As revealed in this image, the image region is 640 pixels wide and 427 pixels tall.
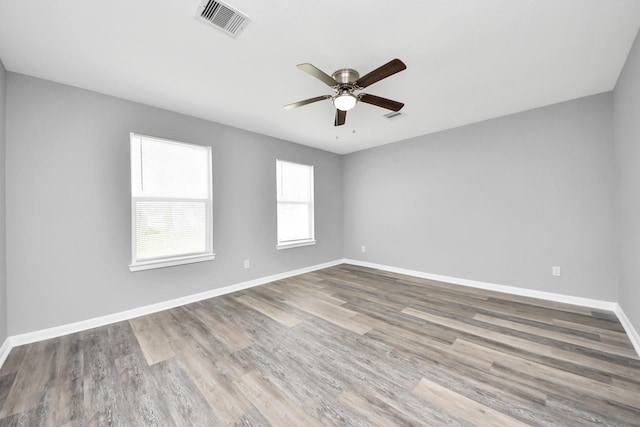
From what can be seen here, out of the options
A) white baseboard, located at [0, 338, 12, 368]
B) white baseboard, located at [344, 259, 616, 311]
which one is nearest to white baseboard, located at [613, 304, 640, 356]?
white baseboard, located at [344, 259, 616, 311]

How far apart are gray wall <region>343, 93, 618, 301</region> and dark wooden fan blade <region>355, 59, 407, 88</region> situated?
2693mm

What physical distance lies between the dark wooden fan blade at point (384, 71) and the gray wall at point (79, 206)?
245 centimetres

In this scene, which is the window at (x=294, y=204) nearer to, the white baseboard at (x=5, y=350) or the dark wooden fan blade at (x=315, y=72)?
the dark wooden fan blade at (x=315, y=72)

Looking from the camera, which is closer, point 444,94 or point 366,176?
point 444,94

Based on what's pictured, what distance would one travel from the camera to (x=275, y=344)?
7.37 feet

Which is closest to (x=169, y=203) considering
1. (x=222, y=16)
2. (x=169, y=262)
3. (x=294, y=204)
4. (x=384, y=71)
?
(x=169, y=262)

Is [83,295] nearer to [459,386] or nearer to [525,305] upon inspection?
[459,386]

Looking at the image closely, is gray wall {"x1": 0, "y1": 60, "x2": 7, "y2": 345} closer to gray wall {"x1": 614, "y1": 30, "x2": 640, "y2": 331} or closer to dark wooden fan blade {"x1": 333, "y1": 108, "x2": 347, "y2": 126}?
dark wooden fan blade {"x1": 333, "y1": 108, "x2": 347, "y2": 126}

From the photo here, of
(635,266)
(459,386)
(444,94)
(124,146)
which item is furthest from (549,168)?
(124,146)

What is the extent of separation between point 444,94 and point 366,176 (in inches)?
101

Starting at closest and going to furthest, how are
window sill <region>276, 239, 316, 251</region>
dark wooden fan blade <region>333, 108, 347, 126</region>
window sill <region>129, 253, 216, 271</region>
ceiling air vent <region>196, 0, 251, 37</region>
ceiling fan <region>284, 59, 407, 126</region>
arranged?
ceiling air vent <region>196, 0, 251, 37</region>
ceiling fan <region>284, 59, 407, 126</region>
dark wooden fan blade <region>333, 108, 347, 126</region>
window sill <region>129, 253, 216, 271</region>
window sill <region>276, 239, 316, 251</region>

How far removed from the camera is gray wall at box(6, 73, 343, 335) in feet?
7.55

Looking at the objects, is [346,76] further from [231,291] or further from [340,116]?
[231,291]

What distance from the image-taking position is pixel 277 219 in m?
4.46
